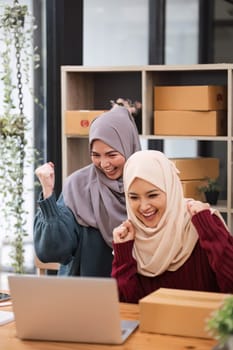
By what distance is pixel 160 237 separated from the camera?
109 inches

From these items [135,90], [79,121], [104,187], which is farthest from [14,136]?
[104,187]

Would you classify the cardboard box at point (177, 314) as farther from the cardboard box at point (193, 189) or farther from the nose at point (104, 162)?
the cardboard box at point (193, 189)

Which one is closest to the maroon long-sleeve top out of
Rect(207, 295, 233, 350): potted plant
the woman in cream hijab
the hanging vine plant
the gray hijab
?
the woman in cream hijab

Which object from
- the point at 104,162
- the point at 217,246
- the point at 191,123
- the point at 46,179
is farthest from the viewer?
the point at 191,123

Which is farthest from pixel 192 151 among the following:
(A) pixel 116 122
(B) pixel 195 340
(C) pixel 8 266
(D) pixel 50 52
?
(B) pixel 195 340

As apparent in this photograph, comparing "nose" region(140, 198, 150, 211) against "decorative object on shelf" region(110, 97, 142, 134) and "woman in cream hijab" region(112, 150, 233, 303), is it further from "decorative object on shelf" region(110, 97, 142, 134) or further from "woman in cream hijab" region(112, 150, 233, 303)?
"decorative object on shelf" region(110, 97, 142, 134)

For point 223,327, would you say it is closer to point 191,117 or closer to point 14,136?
point 191,117

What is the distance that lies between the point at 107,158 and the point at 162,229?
60cm

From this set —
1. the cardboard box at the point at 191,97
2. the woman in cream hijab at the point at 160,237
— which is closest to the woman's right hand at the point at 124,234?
the woman in cream hijab at the point at 160,237

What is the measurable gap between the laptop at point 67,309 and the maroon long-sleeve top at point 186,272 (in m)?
0.49

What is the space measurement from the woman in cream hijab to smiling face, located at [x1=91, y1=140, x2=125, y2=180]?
0.43 meters

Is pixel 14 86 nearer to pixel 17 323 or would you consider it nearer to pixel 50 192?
pixel 50 192

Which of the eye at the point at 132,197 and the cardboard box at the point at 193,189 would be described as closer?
the eye at the point at 132,197

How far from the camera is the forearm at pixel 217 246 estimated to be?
8.79ft
